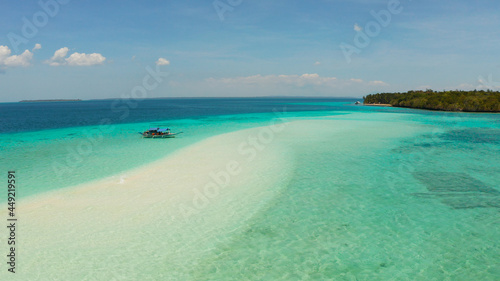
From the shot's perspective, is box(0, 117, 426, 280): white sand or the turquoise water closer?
the turquoise water

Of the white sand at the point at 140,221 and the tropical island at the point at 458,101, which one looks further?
the tropical island at the point at 458,101

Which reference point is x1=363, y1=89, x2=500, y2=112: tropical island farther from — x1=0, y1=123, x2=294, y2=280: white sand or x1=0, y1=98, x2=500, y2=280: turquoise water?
x1=0, y1=123, x2=294, y2=280: white sand

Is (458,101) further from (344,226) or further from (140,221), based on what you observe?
(140,221)

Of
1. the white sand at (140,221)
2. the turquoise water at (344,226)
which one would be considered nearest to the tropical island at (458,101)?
the turquoise water at (344,226)

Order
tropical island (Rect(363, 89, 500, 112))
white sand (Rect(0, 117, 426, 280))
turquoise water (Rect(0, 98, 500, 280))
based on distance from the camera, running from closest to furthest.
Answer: turquoise water (Rect(0, 98, 500, 280))
white sand (Rect(0, 117, 426, 280))
tropical island (Rect(363, 89, 500, 112))

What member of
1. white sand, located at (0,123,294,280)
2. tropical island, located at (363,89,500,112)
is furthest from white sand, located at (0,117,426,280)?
tropical island, located at (363,89,500,112)

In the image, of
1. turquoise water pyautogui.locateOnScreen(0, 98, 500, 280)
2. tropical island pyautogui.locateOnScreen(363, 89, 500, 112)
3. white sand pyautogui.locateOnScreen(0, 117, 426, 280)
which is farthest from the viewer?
tropical island pyautogui.locateOnScreen(363, 89, 500, 112)

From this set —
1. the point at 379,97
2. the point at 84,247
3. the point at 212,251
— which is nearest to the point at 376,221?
the point at 212,251

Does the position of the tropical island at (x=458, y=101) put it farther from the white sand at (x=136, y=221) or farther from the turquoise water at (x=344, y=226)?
the white sand at (x=136, y=221)

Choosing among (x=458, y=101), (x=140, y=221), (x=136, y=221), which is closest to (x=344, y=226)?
(x=140, y=221)

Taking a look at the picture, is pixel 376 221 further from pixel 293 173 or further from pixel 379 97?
pixel 379 97

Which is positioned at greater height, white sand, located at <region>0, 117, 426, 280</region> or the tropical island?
the tropical island
